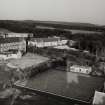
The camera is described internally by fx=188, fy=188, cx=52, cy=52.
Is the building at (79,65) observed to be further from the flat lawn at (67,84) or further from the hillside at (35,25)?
the hillside at (35,25)

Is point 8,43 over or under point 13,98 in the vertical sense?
over

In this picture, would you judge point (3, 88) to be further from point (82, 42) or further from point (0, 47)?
point (82, 42)

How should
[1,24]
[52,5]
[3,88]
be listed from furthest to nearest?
[52,5], [1,24], [3,88]

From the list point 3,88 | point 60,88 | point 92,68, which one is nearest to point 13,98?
point 3,88

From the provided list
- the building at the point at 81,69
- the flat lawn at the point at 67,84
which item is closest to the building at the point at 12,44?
the flat lawn at the point at 67,84

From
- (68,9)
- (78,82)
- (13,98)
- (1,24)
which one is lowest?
(13,98)

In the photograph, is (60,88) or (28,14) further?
(28,14)
